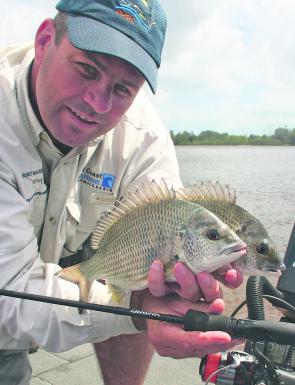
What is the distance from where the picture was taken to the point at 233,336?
1.35 m

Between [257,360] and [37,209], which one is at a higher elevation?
[37,209]

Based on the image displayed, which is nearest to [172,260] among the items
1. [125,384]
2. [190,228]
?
[190,228]

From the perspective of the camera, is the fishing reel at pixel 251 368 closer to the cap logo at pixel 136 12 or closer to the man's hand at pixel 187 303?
the man's hand at pixel 187 303

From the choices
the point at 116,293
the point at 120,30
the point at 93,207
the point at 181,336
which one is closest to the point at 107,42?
the point at 120,30

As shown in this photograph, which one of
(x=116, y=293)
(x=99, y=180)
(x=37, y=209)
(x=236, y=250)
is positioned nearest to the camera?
(x=236, y=250)

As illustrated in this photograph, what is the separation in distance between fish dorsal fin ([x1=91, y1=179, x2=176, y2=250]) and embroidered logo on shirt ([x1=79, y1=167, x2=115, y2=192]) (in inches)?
24.0

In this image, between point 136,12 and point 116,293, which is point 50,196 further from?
point 136,12

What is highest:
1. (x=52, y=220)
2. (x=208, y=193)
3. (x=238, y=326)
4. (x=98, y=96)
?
(x=98, y=96)

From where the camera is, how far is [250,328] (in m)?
1.30

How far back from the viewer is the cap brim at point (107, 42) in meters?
2.07

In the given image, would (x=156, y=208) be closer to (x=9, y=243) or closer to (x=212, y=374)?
(x=212, y=374)

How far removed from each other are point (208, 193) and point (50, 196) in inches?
38.3

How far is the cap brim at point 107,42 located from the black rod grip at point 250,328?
3.82 ft

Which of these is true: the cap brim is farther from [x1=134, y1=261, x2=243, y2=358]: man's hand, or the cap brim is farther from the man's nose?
[x1=134, y1=261, x2=243, y2=358]: man's hand
